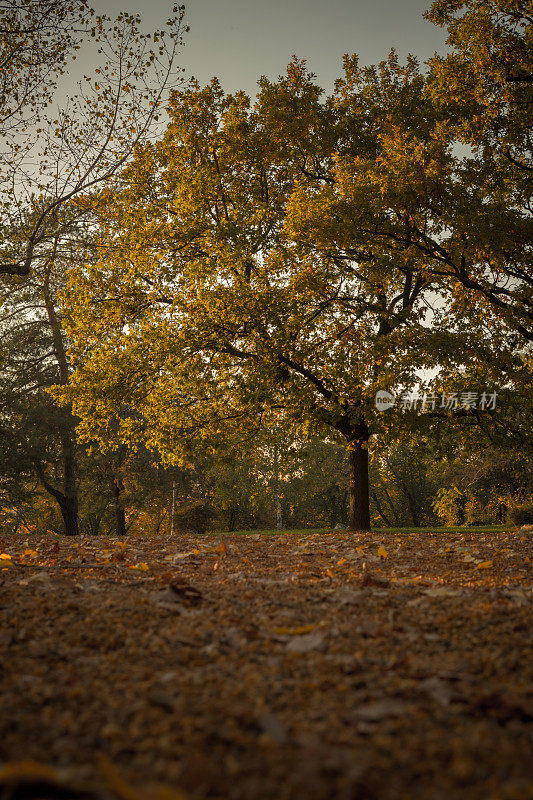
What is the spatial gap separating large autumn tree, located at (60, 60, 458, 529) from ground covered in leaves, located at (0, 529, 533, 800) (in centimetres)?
742

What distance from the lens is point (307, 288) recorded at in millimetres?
10883

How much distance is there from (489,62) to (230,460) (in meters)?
9.06

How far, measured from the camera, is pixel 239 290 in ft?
34.3

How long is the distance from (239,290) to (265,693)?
9318 millimetres

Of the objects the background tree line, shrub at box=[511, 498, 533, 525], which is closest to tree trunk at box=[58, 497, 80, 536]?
the background tree line

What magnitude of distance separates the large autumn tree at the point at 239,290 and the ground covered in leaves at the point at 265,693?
292 inches

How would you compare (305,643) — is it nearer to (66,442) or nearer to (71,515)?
(66,442)

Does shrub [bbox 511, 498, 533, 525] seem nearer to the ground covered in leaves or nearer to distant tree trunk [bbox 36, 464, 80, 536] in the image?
the ground covered in leaves

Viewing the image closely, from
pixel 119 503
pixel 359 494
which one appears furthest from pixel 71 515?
pixel 359 494

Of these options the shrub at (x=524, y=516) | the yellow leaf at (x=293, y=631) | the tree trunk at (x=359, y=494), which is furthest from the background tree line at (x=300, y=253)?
the yellow leaf at (x=293, y=631)

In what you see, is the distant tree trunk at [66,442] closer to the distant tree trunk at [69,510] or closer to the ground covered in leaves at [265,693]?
the distant tree trunk at [69,510]

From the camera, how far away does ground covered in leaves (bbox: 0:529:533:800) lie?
124 cm

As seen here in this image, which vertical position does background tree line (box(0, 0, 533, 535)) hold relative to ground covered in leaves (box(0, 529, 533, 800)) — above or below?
above

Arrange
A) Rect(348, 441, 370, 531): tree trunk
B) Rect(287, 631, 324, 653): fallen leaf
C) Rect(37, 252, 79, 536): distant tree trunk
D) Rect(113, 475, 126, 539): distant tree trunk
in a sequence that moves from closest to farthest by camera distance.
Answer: Rect(287, 631, 324, 653): fallen leaf, Rect(348, 441, 370, 531): tree trunk, Rect(37, 252, 79, 536): distant tree trunk, Rect(113, 475, 126, 539): distant tree trunk
